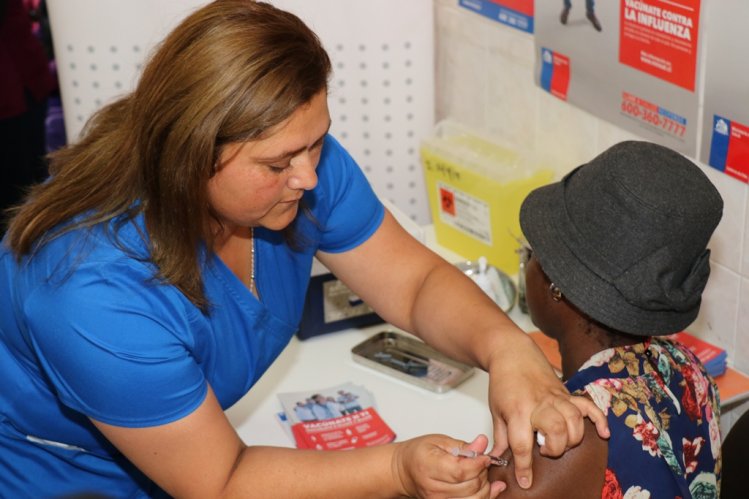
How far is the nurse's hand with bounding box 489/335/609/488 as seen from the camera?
1.27 metres

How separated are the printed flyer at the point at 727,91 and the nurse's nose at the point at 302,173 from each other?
828 millimetres

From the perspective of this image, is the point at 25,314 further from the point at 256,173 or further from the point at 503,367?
the point at 503,367

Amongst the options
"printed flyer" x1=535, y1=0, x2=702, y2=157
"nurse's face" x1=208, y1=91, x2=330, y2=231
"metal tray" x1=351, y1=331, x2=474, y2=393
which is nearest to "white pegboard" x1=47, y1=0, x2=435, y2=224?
"printed flyer" x1=535, y1=0, x2=702, y2=157

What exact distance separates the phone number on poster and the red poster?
0.06m

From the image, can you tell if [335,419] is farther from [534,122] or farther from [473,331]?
[534,122]

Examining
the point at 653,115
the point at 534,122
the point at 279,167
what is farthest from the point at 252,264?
A: the point at 534,122

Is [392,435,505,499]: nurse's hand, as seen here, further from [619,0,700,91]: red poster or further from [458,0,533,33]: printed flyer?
[458,0,533,33]: printed flyer

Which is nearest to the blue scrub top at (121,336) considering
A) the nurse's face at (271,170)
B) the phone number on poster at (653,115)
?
the nurse's face at (271,170)

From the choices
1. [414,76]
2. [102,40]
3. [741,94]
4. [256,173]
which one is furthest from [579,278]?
[102,40]

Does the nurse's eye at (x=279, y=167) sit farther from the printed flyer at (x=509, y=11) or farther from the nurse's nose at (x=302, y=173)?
the printed flyer at (x=509, y=11)

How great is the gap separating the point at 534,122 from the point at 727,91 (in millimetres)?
680

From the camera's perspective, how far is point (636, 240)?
1.32 meters

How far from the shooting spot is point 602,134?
2.13 meters

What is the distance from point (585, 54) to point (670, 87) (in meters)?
0.28
